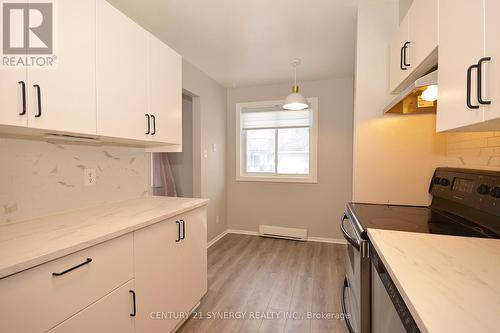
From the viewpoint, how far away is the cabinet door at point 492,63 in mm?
618

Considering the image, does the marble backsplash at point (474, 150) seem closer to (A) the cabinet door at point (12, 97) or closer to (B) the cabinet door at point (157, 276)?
(B) the cabinet door at point (157, 276)

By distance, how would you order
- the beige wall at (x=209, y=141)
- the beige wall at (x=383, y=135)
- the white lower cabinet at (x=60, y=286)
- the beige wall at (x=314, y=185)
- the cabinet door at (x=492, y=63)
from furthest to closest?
1. the beige wall at (x=314, y=185)
2. the beige wall at (x=209, y=141)
3. the beige wall at (x=383, y=135)
4. the white lower cabinet at (x=60, y=286)
5. the cabinet door at (x=492, y=63)

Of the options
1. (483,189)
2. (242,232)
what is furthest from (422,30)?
(242,232)

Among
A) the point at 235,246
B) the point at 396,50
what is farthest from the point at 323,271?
the point at 396,50

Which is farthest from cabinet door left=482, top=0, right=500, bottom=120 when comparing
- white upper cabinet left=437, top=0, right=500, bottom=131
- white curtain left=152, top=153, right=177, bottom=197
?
white curtain left=152, top=153, right=177, bottom=197

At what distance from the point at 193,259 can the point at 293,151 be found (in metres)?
2.39

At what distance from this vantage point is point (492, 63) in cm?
64

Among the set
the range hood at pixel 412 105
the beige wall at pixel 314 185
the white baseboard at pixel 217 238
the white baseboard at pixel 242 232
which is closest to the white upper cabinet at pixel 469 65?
the range hood at pixel 412 105

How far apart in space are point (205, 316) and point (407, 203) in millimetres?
Result: 1766

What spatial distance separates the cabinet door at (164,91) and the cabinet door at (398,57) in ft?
5.26

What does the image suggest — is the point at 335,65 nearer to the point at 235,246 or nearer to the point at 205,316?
the point at 235,246

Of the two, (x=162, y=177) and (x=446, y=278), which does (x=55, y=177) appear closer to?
(x=446, y=278)

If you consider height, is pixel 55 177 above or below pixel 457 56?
below

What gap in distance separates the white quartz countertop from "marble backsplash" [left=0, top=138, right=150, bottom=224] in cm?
170
